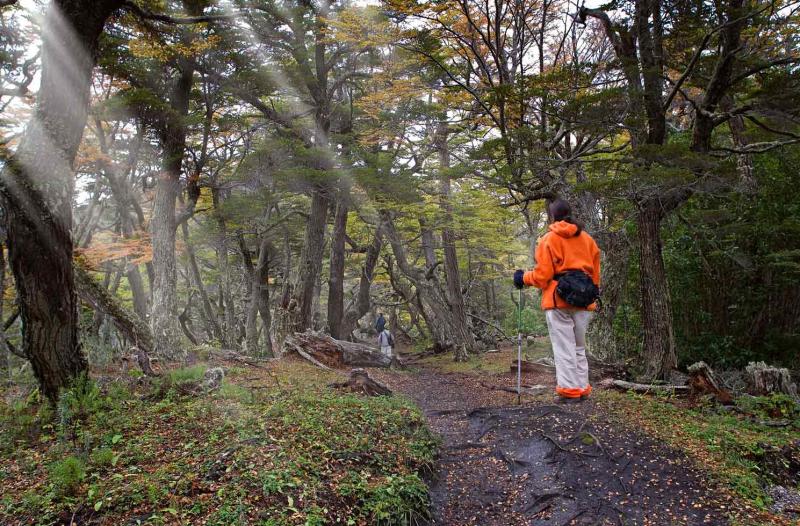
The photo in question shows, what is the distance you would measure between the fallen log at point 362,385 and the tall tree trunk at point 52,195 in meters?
3.37

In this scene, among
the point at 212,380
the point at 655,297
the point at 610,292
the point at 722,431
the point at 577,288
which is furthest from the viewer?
the point at 610,292

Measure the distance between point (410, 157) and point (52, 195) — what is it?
10674 millimetres

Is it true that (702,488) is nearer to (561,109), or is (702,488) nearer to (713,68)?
(561,109)

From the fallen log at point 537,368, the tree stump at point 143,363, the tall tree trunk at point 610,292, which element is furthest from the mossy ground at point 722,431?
the tree stump at point 143,363

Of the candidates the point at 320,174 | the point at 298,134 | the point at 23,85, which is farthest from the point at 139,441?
the point at 23,85

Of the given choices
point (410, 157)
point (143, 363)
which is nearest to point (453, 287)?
point (410, 157)

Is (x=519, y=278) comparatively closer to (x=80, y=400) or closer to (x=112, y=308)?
(x=80, y=400)

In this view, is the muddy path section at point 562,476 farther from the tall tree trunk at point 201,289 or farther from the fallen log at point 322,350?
the tall tree trunk at point 201,289

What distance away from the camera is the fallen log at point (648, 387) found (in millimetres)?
6027

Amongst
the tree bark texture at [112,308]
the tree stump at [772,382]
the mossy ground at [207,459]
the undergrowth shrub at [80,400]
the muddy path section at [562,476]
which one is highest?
the tree bark texture at [112,308]

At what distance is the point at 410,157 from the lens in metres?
14.1

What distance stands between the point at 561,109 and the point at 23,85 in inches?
501

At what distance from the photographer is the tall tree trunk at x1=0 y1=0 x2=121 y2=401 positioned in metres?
4.27

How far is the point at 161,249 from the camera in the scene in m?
11.2
